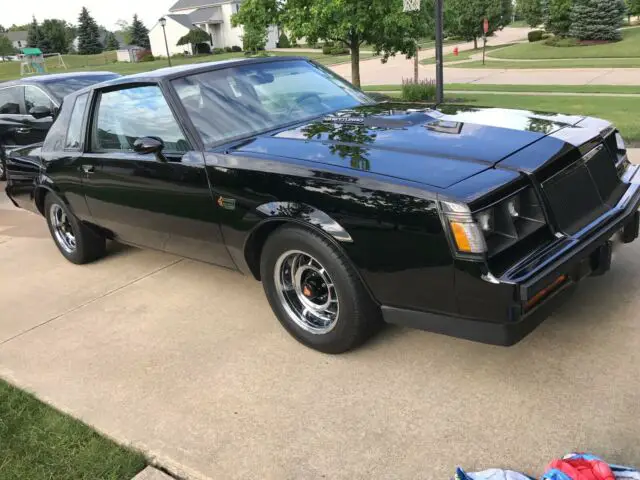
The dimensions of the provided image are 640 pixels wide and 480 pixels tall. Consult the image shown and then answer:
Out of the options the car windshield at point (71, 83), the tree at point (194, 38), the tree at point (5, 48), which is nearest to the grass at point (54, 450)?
the car windshield at point (71, 83)

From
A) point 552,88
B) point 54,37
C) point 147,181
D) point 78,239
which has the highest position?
point 54,37

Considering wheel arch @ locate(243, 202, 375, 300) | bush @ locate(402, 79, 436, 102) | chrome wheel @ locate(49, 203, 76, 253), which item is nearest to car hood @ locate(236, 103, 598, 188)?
wheel arch @ locate(243, 202, 375, 300)

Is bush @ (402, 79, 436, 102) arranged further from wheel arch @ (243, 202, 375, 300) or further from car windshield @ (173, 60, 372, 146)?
wheel arch @ (243, 202, 375, 300)

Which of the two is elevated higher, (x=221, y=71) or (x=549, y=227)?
(x=221, y=71)

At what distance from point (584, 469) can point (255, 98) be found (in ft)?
9.89

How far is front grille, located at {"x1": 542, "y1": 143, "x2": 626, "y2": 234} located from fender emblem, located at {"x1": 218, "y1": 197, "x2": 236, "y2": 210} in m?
1.74

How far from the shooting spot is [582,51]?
33.6 meters

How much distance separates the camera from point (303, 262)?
346cm

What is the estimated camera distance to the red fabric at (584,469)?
219 centimetres

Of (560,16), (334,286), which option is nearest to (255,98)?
(334,286)

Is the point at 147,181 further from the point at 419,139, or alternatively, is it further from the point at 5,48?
the point at 5,48

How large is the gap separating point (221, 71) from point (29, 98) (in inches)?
251

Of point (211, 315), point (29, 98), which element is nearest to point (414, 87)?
point (29, 98)

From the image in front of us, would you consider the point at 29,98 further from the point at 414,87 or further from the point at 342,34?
the point at 414,87
